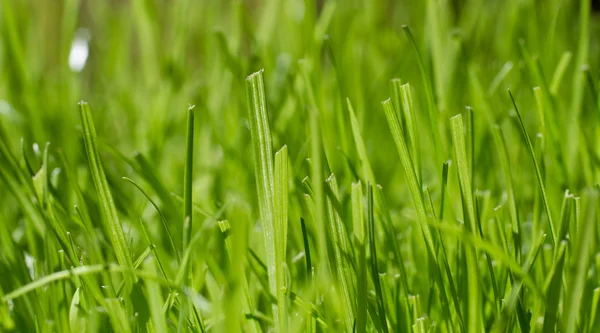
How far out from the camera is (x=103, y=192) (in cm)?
37

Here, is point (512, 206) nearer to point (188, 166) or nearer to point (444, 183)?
point (444, 183)

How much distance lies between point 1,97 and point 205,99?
1.05 ft

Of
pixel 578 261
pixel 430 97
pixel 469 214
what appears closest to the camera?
pixel 578 261

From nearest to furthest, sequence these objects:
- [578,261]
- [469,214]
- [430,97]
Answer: [578,261]
[469,214]
[430,97]

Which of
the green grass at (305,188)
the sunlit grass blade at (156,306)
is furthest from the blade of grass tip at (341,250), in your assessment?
the sunlit grass blade at (156,306)

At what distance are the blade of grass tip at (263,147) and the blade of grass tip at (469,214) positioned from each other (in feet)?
0.35

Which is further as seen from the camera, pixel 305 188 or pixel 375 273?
pixel 305 188

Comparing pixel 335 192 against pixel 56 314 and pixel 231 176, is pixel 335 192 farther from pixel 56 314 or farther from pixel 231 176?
pixel 231 176

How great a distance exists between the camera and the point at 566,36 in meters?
1.16

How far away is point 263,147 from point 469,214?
0.13 metres

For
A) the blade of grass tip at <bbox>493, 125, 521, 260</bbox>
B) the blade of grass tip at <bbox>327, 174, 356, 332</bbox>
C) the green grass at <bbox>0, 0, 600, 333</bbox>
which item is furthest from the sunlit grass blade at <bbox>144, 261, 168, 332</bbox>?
the blade of grass tip at <bbox>493, 125, 521, 260</bbox>

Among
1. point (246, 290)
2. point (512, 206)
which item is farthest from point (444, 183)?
point (246, 290)

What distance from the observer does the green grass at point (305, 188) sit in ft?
1.14

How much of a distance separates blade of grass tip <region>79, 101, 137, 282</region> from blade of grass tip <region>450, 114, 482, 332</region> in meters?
0.20
